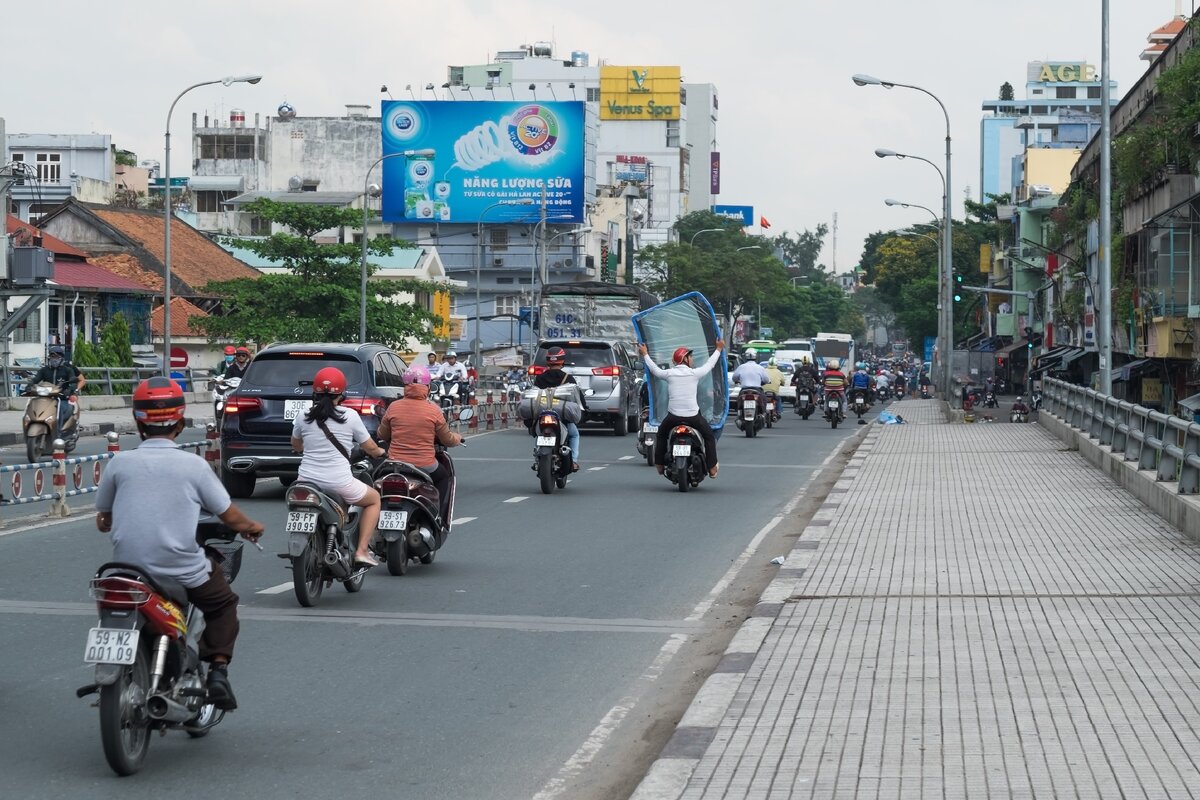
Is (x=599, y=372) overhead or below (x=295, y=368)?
below

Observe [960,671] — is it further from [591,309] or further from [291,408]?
[591,309]

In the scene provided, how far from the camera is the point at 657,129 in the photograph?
5399 inches

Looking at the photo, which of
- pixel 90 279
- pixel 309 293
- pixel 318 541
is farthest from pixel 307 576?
pixel 90 279

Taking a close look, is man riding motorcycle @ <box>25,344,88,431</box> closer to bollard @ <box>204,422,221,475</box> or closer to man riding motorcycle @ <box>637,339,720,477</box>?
bollard @ <box>204,422,221,475</box>

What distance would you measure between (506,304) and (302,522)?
88496 millimetres

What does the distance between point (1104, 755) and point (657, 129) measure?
5238 inches

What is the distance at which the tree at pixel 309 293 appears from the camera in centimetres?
4959

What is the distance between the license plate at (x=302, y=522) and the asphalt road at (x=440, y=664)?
0.54 m

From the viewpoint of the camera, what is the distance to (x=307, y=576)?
34.3 feet

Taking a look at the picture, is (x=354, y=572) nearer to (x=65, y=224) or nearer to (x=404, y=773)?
(x=404, y=773)

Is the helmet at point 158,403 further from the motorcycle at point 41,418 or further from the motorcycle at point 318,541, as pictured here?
the motorcycle at point 41,418

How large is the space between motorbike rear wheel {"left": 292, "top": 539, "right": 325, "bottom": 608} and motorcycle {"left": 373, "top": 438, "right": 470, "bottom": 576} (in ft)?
3.86

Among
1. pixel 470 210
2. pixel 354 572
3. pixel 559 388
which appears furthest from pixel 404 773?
pixel 470 210

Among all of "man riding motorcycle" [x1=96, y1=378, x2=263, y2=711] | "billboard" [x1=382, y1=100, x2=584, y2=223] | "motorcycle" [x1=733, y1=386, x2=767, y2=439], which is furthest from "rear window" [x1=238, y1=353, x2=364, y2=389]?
"billboard" [x1=382, y1=100, x2=584, y2=223]
